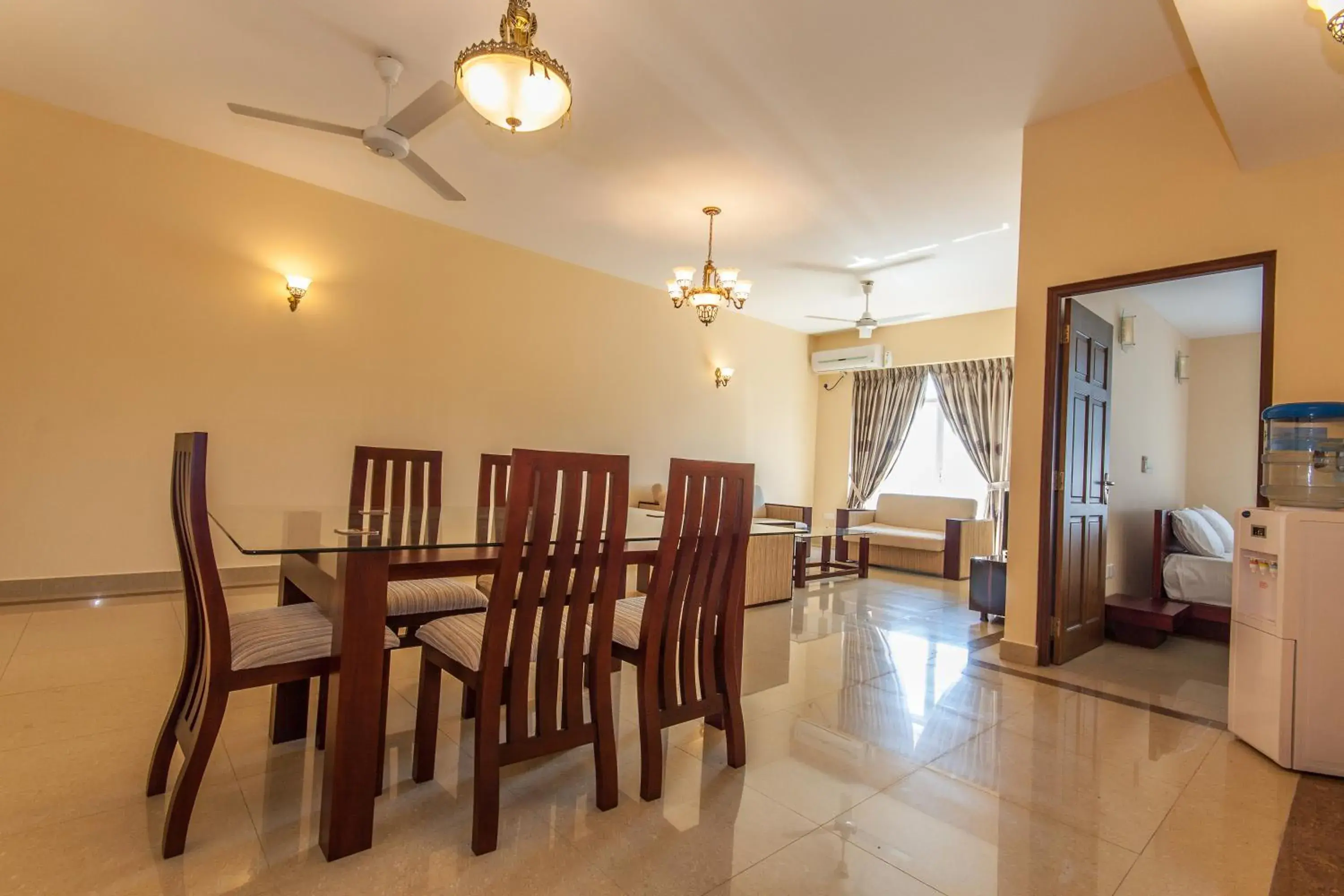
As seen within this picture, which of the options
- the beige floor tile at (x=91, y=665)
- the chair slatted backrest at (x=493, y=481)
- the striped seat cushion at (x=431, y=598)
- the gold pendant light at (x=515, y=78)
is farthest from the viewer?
the chair slatted backrest at (x=493, y=481)

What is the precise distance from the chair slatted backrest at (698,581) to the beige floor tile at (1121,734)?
4.40 feet

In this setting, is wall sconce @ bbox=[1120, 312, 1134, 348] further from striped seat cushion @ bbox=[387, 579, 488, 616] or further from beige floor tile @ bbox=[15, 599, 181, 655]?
beige floor tile @ bbox=[15, 599, 181, 655]

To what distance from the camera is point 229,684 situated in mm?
1575

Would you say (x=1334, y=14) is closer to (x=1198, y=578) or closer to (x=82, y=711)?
(x=1198, y=578)

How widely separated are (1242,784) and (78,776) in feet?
12.2

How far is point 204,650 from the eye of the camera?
5.55 ft

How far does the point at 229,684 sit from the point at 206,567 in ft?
0.99

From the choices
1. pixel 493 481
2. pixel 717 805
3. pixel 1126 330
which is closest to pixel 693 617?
pixel 717 805

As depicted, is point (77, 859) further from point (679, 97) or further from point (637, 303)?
point (637, 303)

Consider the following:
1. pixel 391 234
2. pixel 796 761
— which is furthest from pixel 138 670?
pixel 391 234

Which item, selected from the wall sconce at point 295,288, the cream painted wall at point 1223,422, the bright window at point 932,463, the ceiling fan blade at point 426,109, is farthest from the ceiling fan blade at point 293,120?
the cream painted wall at point 1223,422

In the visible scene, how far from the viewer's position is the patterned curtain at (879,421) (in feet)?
26.1

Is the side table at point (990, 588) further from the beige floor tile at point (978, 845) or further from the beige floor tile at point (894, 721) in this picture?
the beige floor tile at point (978, 845)

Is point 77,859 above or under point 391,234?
under
